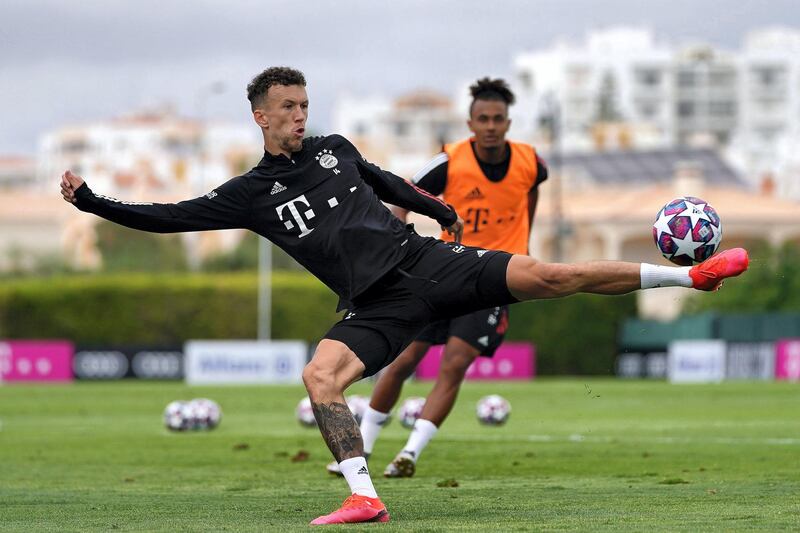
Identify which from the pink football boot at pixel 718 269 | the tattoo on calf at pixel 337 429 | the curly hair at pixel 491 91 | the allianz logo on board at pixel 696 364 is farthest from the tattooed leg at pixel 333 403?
the allianz logo on board at pixel 696 364

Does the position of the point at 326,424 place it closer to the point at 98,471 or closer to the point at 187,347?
the point at 98,471

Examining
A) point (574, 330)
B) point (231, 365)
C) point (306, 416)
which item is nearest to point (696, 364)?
point (574, 330)

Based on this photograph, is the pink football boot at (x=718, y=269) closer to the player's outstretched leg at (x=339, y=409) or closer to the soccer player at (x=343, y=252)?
the soccer player at (x=343, y=252)

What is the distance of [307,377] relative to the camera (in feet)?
28.8

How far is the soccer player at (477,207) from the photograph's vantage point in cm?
1241

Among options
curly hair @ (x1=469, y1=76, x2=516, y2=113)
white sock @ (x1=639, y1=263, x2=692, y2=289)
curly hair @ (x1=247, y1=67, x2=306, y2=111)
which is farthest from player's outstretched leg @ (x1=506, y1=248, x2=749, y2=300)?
curly hair @ (x1=469, y1=76, x2=516, y2=113)

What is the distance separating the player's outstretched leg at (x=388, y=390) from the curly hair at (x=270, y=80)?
3.79m

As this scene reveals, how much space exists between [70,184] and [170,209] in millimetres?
615

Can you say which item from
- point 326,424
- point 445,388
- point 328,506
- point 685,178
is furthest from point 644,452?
point 685,178

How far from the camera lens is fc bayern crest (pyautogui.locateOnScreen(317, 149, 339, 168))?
9219 mm

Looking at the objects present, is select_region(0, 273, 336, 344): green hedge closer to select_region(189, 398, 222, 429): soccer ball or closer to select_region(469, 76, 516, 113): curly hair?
select_region(189, 398, 222, 429): soccer ball

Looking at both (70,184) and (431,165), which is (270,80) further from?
(431,165)

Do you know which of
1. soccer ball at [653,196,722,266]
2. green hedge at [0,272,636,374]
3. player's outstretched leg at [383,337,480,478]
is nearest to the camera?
soccer ball at [653,196,722,266]

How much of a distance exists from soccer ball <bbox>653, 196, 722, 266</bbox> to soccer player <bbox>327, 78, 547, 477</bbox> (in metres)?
3.02
